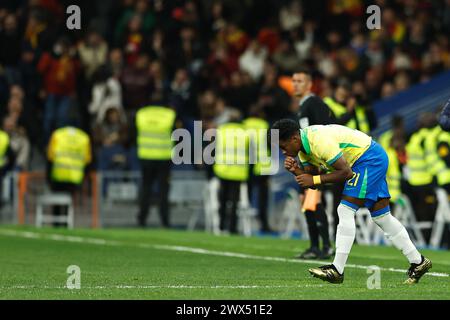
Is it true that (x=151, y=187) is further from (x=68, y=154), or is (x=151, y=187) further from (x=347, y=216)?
(x=347, y=216)

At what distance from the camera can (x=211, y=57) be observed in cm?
2856

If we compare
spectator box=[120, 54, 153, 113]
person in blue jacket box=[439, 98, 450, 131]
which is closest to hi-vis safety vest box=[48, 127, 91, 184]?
spectator box=[120, 54, 153, 113]

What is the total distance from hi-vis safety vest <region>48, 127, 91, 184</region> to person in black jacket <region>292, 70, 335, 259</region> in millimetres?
8595

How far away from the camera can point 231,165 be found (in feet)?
76.9

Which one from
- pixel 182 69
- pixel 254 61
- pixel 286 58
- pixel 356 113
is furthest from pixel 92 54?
pixel 356 113

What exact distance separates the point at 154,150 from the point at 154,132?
33cm

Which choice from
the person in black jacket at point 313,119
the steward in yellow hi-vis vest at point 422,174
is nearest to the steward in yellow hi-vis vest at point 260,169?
the steward in yellow hi-vis vest at point 422,174

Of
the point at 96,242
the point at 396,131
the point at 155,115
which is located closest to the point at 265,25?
the point at 155,115

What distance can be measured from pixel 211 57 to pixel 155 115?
488 centimetres

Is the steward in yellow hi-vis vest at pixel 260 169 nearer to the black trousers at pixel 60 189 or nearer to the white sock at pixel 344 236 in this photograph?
the black trousers at pixel 60 189

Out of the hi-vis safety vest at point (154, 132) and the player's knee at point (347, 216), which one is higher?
the hi-vis safety vest at point (154, 132)

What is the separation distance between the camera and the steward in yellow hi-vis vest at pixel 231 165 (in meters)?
23.3

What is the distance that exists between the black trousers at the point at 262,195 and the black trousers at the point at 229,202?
35 centimetres
